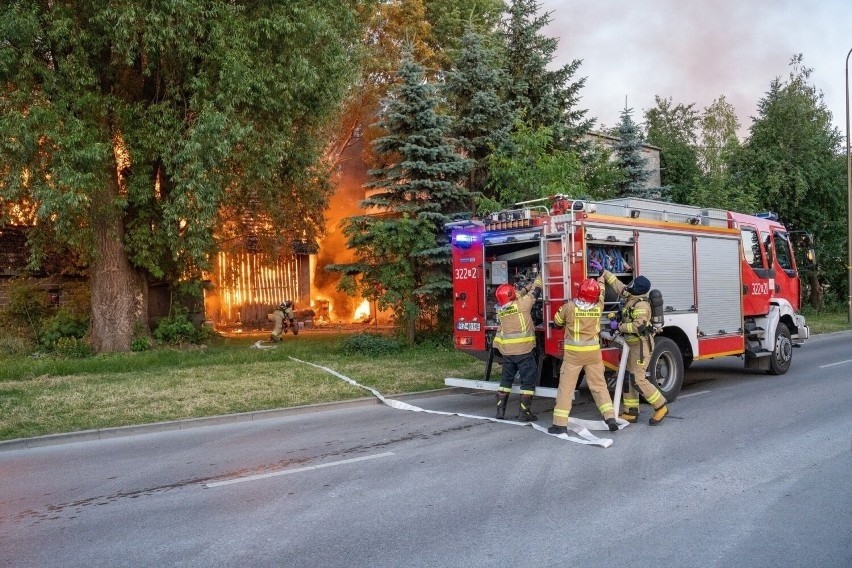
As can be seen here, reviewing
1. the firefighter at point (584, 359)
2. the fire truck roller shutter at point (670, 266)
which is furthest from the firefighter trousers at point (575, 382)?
the fire truck roller shutter at point (670, 266)

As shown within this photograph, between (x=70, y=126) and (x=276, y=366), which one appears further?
(x=276, y=366)

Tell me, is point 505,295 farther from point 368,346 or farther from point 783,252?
point 368,346

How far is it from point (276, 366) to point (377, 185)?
520 centimetres

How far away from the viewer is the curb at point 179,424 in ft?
27.4

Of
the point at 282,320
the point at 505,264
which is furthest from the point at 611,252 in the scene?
the point at 282,320

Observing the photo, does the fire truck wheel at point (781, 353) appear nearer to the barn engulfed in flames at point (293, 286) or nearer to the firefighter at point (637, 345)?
the firefighter at point (637, 345)

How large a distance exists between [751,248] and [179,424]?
31.8 feet

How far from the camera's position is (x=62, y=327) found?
16.4 m

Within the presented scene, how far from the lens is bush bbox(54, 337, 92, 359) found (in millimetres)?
15094

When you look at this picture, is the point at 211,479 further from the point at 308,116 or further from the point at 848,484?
the point at 308,116

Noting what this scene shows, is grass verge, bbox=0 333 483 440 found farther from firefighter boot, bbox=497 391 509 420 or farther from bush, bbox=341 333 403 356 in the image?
firefighter boot, bbox=497 391 509 420

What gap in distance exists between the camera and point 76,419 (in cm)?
925

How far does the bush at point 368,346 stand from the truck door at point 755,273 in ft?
24.3

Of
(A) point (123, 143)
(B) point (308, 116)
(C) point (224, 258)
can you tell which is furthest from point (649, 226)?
(C) point (224, 258)
